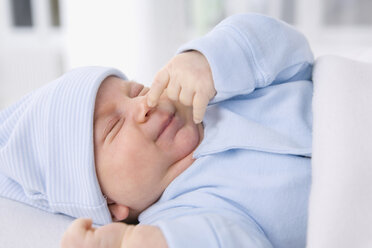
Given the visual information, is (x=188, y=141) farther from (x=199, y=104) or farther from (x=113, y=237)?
(x=113, y=237)

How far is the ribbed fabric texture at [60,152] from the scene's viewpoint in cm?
85

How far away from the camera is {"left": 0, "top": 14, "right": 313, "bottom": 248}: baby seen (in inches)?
30.8

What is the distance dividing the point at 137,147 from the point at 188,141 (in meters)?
0.10

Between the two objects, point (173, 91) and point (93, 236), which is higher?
point (173, 91)

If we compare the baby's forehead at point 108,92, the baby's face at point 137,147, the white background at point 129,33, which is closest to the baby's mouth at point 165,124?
the baby's face at point 137,147

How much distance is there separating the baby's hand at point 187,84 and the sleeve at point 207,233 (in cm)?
22

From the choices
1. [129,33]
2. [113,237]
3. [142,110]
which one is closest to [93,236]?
[113,237]

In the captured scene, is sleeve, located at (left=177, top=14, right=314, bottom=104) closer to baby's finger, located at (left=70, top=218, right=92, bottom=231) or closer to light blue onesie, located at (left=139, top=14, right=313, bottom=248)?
light blue onesie, located at (left=139, top=14, right=313, bottom=248)

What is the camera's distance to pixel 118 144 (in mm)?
860

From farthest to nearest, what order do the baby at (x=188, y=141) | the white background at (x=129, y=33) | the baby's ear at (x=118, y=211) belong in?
the white background at (x=129, y=33) → the baby's ear at (x=118, y=211) → the baby at (x=188, y=141)

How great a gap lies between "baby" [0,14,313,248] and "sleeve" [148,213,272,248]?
0.25 feet

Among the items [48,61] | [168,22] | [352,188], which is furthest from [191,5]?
[352,188]

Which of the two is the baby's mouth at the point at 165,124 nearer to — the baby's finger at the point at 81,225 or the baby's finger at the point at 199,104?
the baby's finger at the point at 199,104

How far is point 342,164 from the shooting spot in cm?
70
